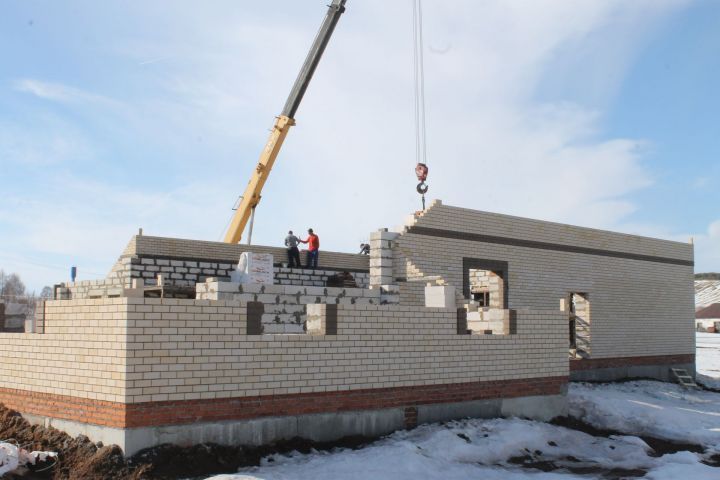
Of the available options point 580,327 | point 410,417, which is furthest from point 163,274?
point 580,327

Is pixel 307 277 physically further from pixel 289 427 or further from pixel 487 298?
pixel 289 427

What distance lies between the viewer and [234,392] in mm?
8438

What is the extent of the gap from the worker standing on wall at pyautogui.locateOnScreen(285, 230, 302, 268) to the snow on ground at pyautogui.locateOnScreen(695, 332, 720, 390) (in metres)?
13.1

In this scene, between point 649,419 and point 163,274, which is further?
point 163,274

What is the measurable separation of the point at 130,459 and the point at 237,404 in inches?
55.0

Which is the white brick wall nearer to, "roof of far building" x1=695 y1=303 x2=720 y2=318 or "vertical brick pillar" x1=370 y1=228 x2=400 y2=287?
"vertical brick pillar" x1=370 y1=228 x2=400 y2=287

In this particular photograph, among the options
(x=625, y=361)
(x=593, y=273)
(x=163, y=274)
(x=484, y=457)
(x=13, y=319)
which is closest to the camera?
(x=484, y=457)

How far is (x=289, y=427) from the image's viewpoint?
8.85 m

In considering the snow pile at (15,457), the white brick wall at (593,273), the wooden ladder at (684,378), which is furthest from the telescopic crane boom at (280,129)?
the wooden ladder at (684,378)

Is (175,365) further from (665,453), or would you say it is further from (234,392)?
(665,453)

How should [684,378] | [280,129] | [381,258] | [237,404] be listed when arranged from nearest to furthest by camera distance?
[237,404]
[381,258]
[280,129]
[684,378]

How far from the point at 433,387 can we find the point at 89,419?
4893 millimetres

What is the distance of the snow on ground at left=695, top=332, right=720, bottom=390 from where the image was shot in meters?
22.4

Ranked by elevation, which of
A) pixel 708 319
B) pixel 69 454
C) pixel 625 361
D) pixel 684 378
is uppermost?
pixel 708 319
